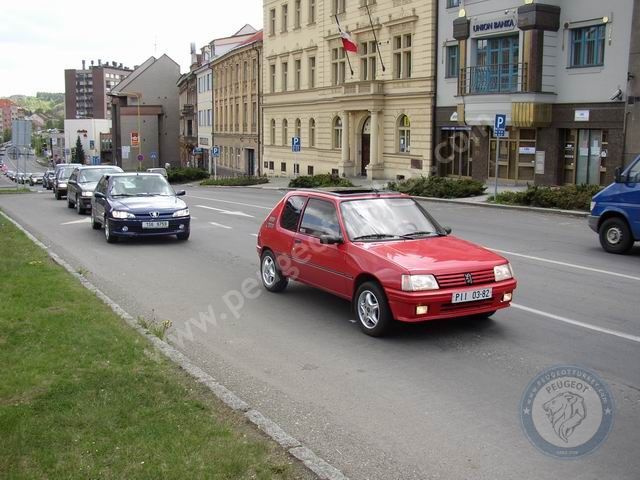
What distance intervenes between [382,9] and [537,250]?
95.3 ft

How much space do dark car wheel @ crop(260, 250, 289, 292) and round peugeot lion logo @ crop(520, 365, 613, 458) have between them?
459 centimetres

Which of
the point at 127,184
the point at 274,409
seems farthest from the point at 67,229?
the point at 274,409

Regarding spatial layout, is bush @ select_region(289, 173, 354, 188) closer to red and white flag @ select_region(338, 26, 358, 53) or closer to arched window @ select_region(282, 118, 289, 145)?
red and white flag @ select_region(338, 26, 358, 53)

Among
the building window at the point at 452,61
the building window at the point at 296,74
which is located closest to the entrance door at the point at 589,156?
the building window at the point at 452,61

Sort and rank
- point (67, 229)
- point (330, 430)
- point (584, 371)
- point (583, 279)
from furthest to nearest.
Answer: point (67, 229), point (583, 279), point (584, 371), point (330, 430)

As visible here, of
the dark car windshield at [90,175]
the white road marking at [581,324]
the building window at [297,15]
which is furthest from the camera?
the building window at [297,15]

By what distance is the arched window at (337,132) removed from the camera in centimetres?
4688

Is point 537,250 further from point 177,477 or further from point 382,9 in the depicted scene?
point 382,9

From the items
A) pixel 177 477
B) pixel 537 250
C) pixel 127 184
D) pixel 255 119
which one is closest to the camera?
pixel 177 477

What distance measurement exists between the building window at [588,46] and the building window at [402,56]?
11.2 m

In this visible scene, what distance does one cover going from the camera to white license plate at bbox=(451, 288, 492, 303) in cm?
793

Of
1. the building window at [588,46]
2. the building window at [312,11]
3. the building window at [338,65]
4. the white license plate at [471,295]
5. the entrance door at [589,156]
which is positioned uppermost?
the building window at [312,11]

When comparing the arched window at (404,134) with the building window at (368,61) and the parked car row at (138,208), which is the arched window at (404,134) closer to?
the building window at (368,61)

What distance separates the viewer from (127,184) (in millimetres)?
17406
